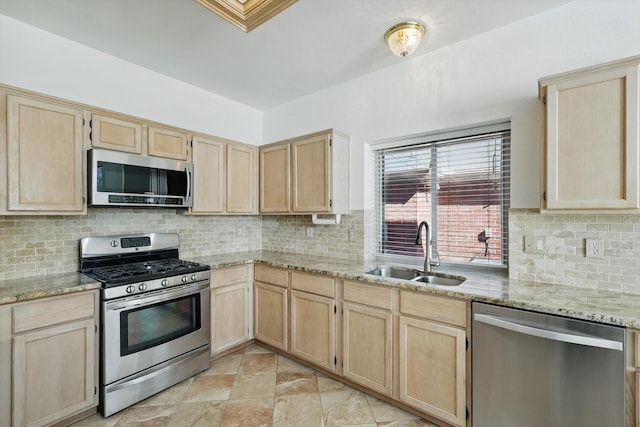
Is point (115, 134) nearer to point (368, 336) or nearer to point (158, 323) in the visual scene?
point (158, 323)

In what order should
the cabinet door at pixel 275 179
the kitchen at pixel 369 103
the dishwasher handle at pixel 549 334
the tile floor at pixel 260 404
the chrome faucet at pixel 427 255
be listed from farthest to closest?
the cabinet door at pixel 275 179
the chrome faucet at pixel 427 255
the tile floor at pixel 260 404
the kitchen at pixel 369 103
the dishwasher handle at pixel 549 334

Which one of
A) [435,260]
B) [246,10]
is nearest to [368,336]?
[435,260]

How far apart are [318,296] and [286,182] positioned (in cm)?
125

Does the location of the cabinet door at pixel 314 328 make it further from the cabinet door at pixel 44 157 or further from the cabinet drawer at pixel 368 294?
the cabinet door at pixel 44 157

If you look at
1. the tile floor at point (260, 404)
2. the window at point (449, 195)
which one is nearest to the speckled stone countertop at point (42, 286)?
the tile floor at point (260, 404)

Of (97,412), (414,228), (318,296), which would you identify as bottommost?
(97,412)

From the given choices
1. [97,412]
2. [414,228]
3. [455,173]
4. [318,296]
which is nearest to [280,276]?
[318,296]

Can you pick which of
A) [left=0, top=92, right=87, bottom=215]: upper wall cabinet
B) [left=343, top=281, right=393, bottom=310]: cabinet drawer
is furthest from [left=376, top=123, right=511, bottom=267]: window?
[left=0, top=92, right=87, bottom=215]: upper wall cabinet

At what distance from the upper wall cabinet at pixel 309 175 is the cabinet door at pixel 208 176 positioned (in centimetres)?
52

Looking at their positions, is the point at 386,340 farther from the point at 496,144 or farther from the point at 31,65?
the point at 31,65

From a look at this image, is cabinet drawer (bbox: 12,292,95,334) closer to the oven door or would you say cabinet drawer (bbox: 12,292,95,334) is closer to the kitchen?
the oven door

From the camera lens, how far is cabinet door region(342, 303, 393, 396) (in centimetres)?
210

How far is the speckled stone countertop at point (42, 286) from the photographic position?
1688 mm

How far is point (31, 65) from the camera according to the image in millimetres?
2129
